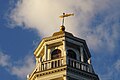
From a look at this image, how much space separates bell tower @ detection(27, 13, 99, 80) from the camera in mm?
47531

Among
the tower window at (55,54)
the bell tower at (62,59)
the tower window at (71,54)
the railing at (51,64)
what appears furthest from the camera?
the tower window at (71,54)

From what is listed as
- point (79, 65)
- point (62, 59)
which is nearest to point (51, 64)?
point (62, 59)

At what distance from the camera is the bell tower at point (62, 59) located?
156ft

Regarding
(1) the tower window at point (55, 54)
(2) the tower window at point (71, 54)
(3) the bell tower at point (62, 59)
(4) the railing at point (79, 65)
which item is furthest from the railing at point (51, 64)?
(2) the tower window at point (71, 54)

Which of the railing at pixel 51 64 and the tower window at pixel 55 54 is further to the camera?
the tower window at pixel 55 54

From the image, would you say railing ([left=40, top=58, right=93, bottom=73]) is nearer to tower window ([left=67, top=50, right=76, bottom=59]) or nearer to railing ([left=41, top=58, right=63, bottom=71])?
railing ([left=41, top=58, right=63, bottom=71])

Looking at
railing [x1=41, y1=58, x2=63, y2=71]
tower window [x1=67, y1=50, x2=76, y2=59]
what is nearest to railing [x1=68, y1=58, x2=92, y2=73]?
railing [x1=41, y1=58, x2=63, y2=71]

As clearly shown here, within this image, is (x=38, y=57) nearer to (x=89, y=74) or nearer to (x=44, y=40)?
(x=44, y=40)

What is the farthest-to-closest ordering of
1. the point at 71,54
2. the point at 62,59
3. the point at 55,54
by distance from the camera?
the point at 71,54
the point at 55,54
the point at 62,59

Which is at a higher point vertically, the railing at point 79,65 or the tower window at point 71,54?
the tower window at point 71,54

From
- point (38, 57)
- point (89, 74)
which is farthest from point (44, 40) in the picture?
point (89, 74)

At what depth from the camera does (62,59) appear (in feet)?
159

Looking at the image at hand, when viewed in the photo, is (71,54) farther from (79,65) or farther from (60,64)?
(60,64)

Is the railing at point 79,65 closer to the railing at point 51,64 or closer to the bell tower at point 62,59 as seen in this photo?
the bell tower at point 62,59
